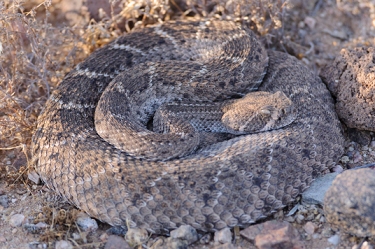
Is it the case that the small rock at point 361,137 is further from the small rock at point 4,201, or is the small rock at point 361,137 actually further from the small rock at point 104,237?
the small rock at point 4,201

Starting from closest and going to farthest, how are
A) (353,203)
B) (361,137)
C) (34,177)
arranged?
(353,203) < (34,177) < (361,137)

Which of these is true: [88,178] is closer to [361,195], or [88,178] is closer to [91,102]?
[91,102]

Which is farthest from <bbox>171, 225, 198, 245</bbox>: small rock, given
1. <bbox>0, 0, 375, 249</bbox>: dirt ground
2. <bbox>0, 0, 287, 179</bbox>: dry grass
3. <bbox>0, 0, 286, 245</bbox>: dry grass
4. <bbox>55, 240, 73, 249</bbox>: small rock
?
<bbox>0, 0, 287, 179</bbox>: dry grass

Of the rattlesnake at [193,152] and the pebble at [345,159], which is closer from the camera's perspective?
the rattlesnake at [193,152]

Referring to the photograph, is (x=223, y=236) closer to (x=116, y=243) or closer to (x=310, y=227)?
(x=310, y=227)

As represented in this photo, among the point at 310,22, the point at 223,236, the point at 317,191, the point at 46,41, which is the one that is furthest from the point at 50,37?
the point at 317,191

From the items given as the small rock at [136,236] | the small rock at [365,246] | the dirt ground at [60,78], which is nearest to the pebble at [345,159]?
the dirt ground at [60,78]
